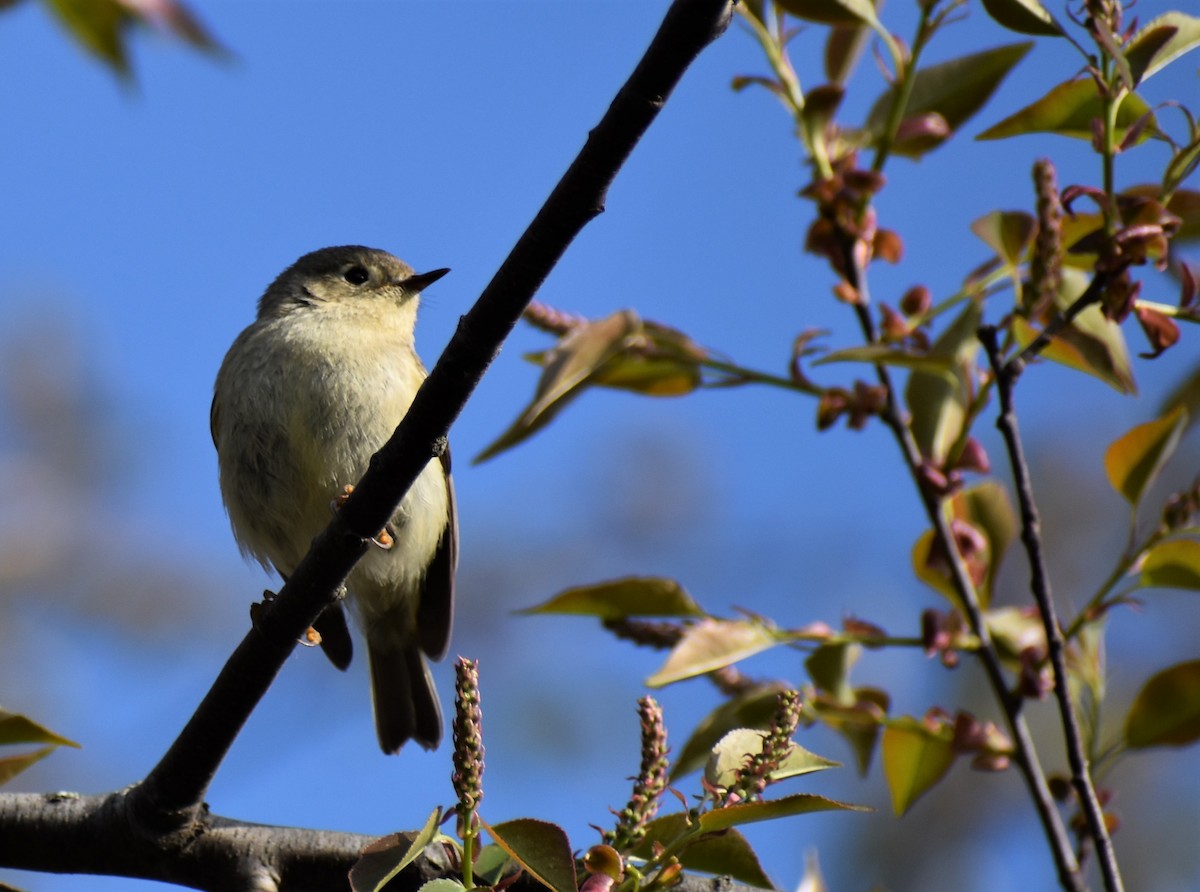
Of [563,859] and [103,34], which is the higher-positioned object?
[103,34]

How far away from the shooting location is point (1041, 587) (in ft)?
7.30

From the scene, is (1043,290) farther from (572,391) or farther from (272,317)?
(272,317)

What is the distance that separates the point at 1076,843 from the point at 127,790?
5.77 ft

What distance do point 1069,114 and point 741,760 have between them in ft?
4.17

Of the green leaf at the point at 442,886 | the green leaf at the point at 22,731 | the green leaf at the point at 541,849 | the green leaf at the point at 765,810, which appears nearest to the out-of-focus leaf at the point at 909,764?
the green leaf at the point at 765,810

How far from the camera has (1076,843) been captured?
241 centimetres

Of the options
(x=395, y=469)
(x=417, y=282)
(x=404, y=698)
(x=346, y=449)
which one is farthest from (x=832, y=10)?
(x=404, y=698)

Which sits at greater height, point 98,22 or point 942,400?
point 942,400

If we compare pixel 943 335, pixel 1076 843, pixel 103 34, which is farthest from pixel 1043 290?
pixel 103 34

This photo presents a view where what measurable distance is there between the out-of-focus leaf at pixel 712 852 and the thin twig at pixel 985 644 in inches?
19.9

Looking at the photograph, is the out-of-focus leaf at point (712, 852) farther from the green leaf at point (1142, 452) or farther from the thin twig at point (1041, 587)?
the green leaf at point (1142, 452)

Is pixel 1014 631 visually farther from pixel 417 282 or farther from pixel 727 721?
pixel 417 282

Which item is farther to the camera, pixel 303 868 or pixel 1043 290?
pixel 303 868

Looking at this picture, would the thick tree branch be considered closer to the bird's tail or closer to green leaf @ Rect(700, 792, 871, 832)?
green leaf @ Rect(700, 792, 871, 832)
